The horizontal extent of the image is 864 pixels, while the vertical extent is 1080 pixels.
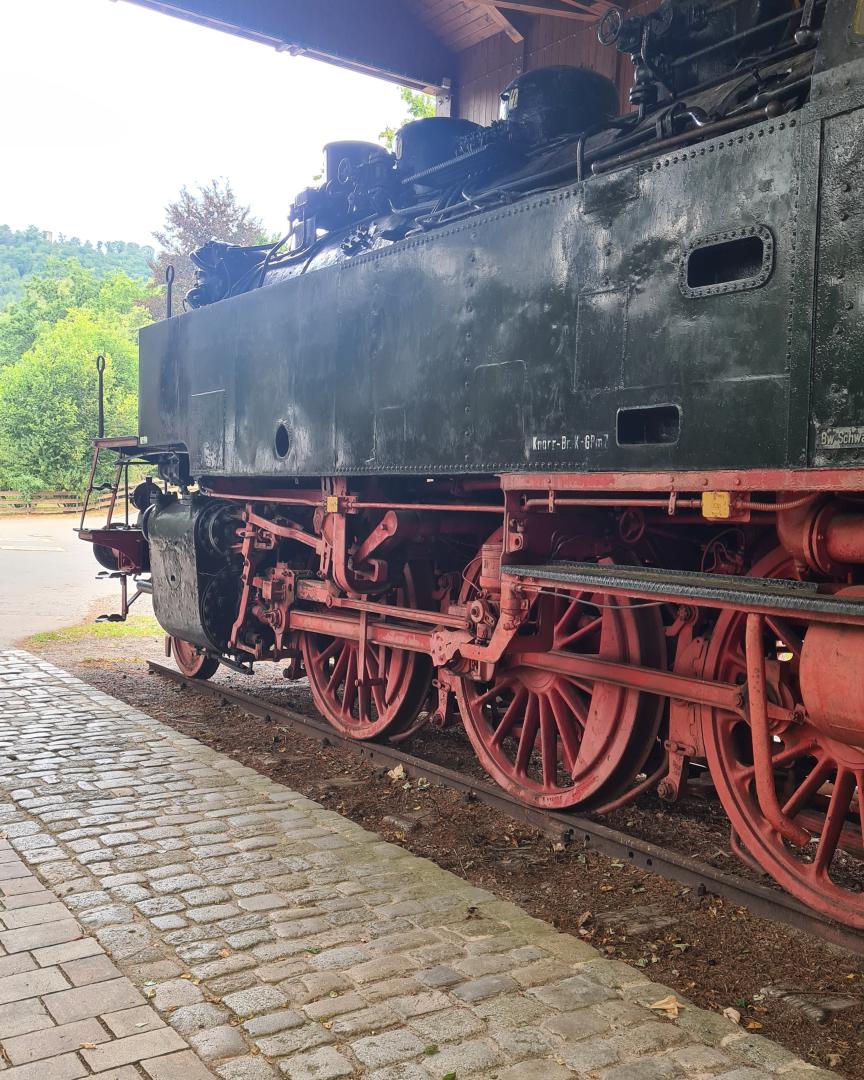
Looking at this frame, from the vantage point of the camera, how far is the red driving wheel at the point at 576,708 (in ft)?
14.1

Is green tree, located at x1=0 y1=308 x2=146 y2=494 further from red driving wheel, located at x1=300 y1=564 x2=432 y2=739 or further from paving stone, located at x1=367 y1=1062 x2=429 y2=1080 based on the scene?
paving stone, located at x1=367 y1=1062 x2=429 y2=1080

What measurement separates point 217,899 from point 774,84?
3645mm

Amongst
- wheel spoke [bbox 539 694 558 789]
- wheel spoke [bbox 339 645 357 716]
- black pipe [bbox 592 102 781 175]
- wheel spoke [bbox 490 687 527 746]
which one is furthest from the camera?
wheel spoke [bbox 339 645 357 716]

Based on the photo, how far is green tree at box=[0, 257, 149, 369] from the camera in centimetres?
5319

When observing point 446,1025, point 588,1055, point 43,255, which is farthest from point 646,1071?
point 43,255

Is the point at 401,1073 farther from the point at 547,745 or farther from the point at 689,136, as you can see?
the point at 689,136

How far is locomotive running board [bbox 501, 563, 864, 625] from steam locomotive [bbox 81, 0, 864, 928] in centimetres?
1

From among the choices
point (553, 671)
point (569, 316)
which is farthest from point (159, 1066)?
point (569, 316)

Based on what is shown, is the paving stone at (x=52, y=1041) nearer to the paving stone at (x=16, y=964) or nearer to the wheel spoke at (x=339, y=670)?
the paving stone at (x=16, y=964)

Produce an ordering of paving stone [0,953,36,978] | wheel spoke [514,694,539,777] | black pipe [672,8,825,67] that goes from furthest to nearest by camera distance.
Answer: wheel spoke [514,694,539,777] → black pipe [672,8,825,67] → paving stone [0,953,36,978]

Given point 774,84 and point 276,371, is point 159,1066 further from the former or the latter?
point 276,371

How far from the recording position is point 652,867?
407 cm

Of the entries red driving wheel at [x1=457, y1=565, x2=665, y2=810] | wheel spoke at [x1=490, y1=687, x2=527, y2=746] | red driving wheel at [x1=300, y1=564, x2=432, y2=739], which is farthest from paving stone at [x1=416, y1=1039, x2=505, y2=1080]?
red driving wheel at [x1=300, y1=564, x2=432, y2=739]

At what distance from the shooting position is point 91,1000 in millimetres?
2973
